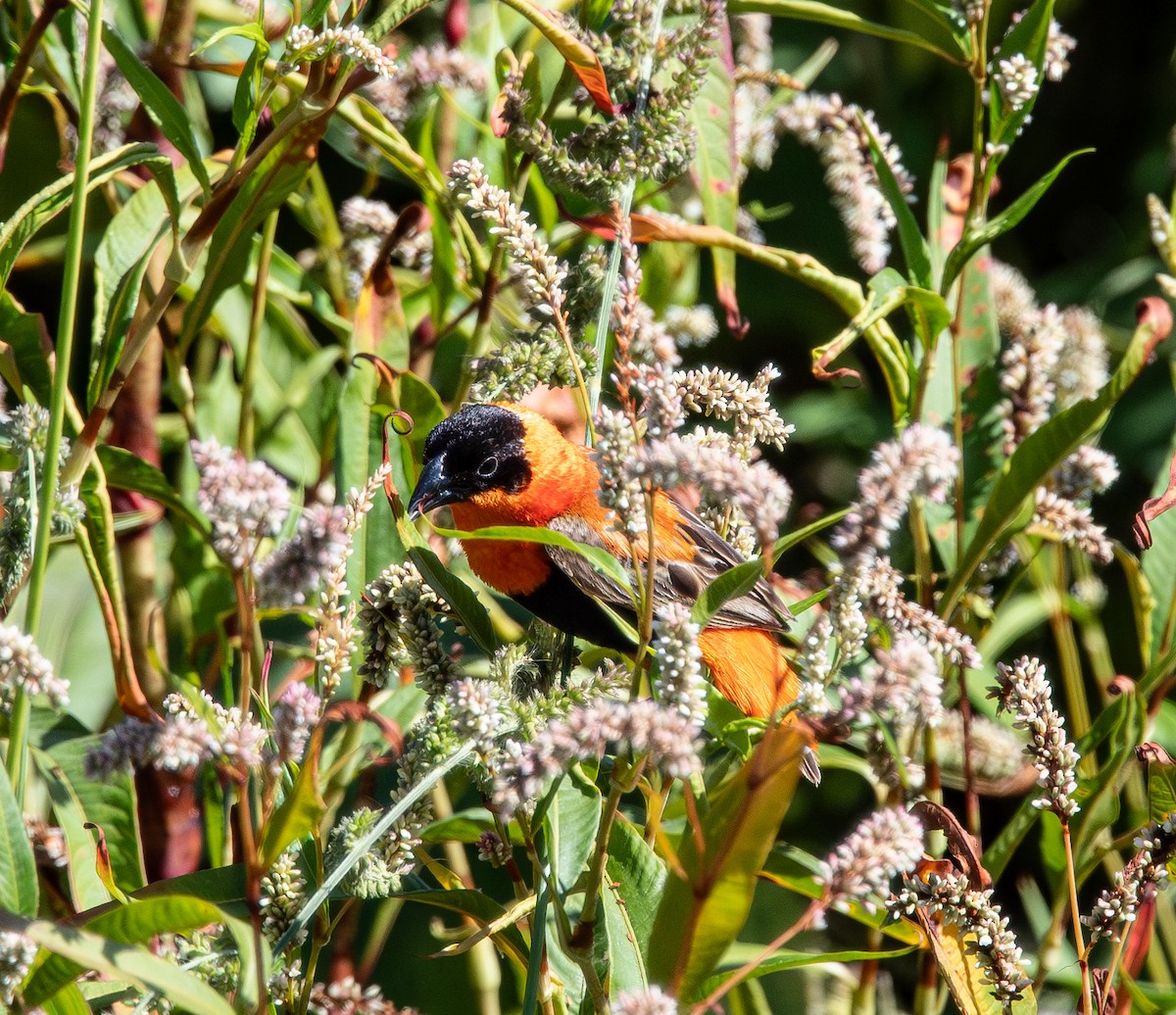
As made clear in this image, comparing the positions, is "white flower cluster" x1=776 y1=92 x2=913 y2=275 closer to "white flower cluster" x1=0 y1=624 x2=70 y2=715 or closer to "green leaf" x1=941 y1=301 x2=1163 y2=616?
"green leaf" x1=941 y1=301 x2=1163 y2=616

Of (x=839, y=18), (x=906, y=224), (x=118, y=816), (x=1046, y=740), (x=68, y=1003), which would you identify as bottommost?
(x=118, y=816)

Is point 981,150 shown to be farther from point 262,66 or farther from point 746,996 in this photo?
point 746,996

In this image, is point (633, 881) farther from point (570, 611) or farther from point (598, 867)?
point (570, 611)

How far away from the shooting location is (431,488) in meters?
2.04

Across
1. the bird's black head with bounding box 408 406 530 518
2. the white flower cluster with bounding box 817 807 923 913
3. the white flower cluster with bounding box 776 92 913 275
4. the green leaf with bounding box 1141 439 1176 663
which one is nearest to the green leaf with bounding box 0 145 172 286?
the bird's black head with bounding box 408 406 530 518

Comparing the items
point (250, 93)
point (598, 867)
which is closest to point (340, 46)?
point (250, 93)

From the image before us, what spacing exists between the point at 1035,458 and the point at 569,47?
721 mm

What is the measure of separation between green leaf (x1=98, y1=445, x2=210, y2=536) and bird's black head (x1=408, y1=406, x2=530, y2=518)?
34 cm

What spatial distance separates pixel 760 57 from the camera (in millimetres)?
2660

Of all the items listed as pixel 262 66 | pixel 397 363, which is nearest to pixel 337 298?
pixel 397 363

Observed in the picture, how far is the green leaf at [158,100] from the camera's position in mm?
1495

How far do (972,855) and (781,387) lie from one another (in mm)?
2880

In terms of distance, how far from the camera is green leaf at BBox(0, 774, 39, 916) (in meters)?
1.10

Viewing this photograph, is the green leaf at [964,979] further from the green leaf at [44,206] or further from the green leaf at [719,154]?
the green leaf at [44,206]
